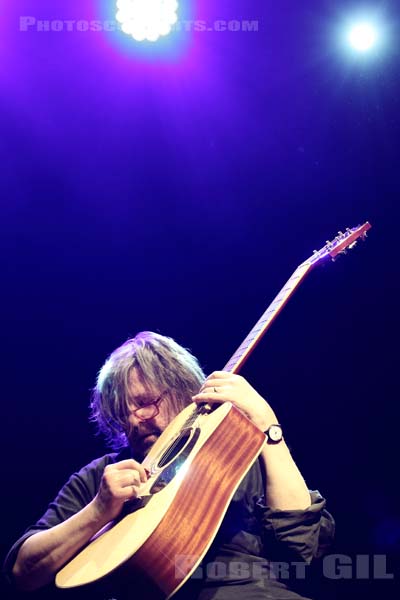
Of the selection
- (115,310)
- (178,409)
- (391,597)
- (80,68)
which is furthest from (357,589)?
(80,68)

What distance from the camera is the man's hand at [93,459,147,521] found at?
2.04m

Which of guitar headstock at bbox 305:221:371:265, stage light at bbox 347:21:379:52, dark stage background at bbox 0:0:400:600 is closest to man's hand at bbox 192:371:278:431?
guitar headstock at bbox 305:221:371:265

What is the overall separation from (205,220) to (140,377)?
1997mm

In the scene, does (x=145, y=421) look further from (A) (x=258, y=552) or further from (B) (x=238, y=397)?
(A) (x=258, y=552)

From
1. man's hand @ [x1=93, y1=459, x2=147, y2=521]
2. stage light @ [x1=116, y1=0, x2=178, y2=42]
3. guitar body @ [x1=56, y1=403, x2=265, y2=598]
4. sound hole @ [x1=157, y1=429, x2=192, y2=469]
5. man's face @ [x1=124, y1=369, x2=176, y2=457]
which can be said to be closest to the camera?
guitar body @ [x1=56, y1=403, x2=265, y2=598]

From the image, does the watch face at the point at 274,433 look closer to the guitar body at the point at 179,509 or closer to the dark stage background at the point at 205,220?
the guitar body at the point at 179,509

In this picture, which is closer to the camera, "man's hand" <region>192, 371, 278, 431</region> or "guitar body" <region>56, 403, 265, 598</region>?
"guitar body" <region>56, 403, 265, 598</region>

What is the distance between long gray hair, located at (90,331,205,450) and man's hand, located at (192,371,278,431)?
1.75 ft

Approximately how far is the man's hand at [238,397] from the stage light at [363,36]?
9.60 feet

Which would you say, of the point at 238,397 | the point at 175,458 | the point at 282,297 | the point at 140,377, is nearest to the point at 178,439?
the point at 175,458

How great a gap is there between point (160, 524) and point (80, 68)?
3.43 metres

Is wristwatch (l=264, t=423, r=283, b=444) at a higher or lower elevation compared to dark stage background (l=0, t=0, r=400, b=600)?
lower

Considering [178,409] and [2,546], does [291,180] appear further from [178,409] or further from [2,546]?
[2,546]

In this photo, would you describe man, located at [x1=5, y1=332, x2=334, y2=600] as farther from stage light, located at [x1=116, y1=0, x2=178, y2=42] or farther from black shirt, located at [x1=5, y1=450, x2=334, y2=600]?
stage light, located at [x1=116, y1=0, x2=178, y2=42]
